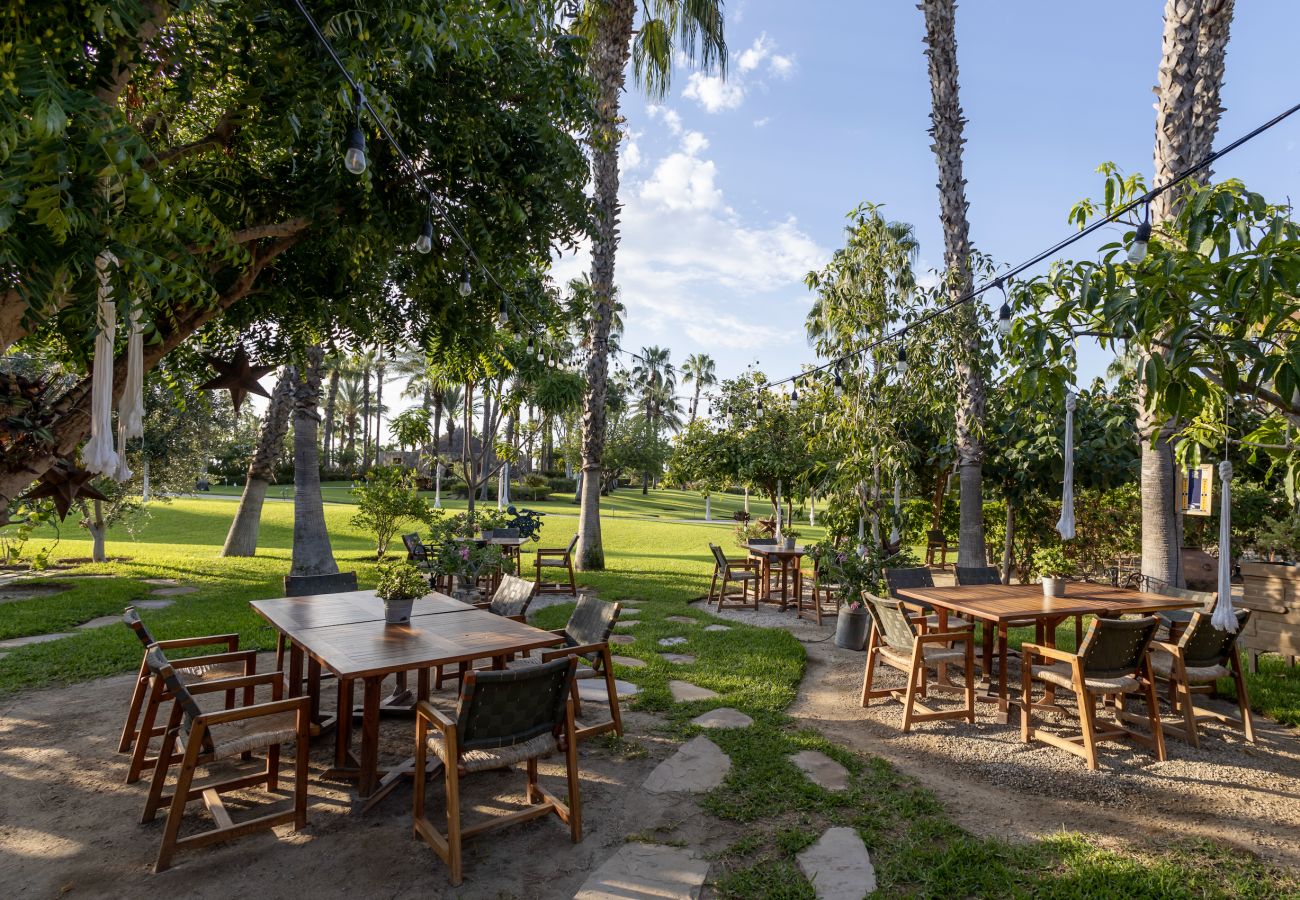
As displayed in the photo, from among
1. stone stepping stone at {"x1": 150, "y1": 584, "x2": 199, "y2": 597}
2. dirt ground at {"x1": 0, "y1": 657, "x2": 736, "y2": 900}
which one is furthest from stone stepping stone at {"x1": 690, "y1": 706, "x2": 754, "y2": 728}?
stone stepping stone at {"x1": 150, "y1": 584, "x2": 199, "y2": 597}

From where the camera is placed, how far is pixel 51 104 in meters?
1.99

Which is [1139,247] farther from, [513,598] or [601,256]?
[601,256]

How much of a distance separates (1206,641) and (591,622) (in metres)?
4.38

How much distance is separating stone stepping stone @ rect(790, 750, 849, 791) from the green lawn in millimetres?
65

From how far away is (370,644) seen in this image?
366 cm

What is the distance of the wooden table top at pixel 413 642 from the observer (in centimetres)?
329

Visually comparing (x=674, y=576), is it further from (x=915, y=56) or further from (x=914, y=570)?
(x=915, y=56)

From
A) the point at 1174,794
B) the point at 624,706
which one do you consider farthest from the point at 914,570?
the point at 624,706

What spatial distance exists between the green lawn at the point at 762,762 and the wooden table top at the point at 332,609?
164cm

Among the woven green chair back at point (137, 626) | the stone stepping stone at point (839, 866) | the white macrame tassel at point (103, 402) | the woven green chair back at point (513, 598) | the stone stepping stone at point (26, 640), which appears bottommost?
the stone stepping stone at point (26, 640)

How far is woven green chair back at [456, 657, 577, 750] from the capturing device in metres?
2.94

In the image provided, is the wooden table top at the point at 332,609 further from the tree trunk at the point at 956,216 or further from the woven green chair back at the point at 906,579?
the tree trunk at the point at 956,216

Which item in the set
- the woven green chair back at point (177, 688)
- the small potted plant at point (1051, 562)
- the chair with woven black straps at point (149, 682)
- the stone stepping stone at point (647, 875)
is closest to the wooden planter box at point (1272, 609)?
the small potted plant at point (1051, 562)

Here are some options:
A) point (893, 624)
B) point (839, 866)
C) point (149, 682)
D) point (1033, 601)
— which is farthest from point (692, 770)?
point (149, 682)
